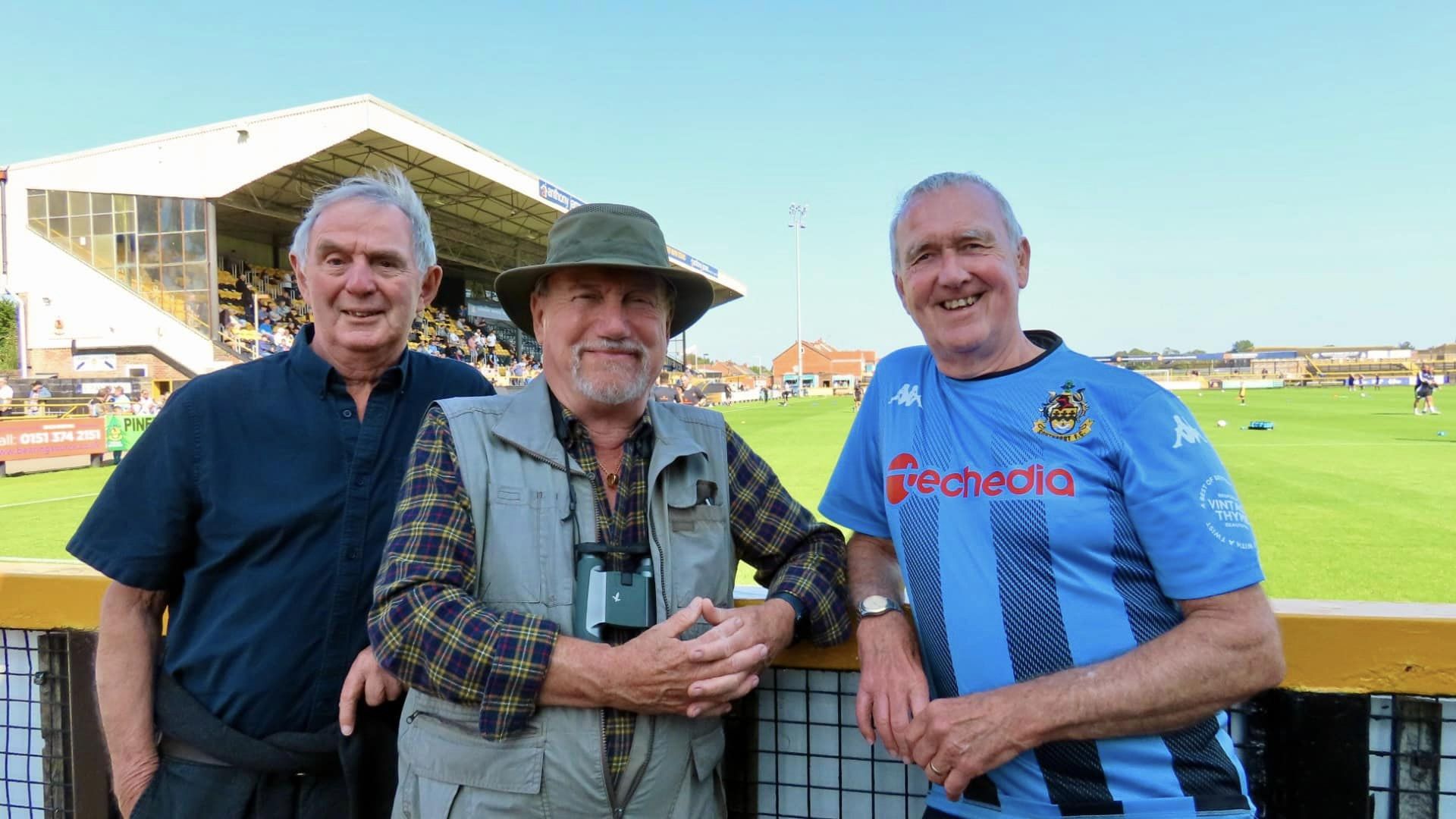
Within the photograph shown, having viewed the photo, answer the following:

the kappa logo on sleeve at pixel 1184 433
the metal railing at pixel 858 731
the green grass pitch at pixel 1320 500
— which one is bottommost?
the green grass pitch at pixel 1320 500

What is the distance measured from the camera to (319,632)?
73.2 inches

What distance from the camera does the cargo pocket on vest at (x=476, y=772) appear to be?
1.58 metres

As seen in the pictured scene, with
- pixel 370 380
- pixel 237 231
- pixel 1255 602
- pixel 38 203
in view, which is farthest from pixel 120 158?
pixel 1255 602

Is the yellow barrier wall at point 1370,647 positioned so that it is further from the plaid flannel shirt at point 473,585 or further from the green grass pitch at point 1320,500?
the green grass pitch at point 1320,500

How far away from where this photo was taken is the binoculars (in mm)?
1678

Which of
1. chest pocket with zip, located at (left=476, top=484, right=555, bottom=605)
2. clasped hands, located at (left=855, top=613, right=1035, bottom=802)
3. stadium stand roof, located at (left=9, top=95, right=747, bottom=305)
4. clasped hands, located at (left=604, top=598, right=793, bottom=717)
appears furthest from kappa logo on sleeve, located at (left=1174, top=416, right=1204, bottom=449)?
stadium stand roof, located at (left=9, top=95, right=747, bottom=305)

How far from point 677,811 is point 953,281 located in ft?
4.32

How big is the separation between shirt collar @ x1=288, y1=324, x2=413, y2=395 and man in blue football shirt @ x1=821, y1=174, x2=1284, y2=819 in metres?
1.26

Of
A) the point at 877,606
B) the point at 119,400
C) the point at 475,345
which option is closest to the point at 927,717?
the point at 877,606

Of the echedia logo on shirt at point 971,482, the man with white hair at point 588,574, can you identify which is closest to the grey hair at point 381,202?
the man with white hair at point 588,574

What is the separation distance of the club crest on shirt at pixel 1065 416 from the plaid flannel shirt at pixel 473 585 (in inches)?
23.5

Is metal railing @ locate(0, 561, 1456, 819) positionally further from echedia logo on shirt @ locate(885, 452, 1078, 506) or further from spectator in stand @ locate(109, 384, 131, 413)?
spectator in stand @ locate(109, 384, 131, 413)

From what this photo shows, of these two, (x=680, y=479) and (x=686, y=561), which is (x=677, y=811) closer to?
(x=686, y=561)

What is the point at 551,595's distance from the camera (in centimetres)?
168
